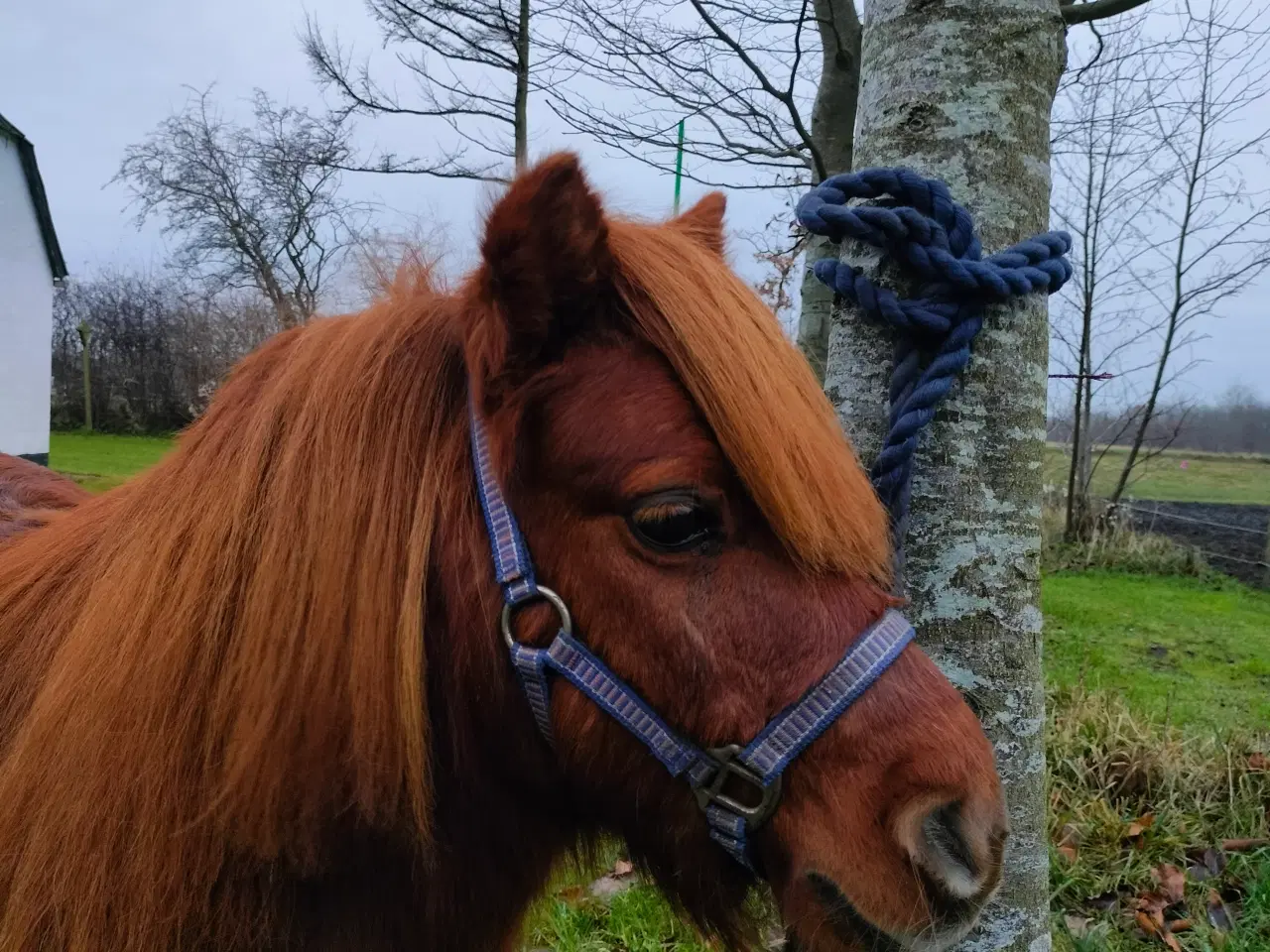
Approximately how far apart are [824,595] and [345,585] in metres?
0.71

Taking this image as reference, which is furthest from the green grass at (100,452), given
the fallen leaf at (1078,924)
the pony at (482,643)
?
the fallen leaf at (1078,924)

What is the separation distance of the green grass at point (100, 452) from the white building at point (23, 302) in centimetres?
62

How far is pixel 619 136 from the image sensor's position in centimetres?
625

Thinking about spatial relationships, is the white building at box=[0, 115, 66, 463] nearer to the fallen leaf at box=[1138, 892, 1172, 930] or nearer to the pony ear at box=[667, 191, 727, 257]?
the pony ear at box=[667, 191, 727, 257]

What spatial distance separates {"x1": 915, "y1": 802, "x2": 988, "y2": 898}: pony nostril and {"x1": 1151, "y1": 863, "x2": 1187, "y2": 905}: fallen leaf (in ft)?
8.80

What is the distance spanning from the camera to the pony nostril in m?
1.11

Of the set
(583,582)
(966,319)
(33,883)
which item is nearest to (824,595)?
(583,582)

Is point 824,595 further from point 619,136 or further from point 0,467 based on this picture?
point 619,136

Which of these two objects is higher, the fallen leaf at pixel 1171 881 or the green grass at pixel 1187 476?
the green grass at pixel 1187 476

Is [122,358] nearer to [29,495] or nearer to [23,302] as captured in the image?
[23,302]

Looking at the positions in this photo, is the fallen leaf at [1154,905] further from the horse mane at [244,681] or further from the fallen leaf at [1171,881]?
the horse mane at [244,681]

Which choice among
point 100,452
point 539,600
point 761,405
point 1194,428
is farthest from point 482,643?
point 100,452

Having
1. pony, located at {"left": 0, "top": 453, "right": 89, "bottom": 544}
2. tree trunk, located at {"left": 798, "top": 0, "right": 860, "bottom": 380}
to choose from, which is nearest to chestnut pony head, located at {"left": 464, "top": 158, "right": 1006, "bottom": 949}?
pony, located at {"left": 0, "top": 453, "right": 89, "bottom": 544}

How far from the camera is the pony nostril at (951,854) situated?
1.11m
